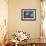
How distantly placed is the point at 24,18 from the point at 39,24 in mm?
493

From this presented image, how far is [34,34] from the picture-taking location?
4344 mm

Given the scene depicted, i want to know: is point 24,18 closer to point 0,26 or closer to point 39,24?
point 39,24

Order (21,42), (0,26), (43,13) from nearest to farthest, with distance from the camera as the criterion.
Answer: (21,42), (0,26), (43,13)

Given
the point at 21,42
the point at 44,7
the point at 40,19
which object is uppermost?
the point at 44,7

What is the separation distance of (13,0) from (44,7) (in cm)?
98

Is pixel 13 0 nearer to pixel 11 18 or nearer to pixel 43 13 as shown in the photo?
pixel 11 18

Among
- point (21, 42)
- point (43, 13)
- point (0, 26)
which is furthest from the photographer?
point (43, 13)

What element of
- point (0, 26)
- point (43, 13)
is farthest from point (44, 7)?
point (0, 26)

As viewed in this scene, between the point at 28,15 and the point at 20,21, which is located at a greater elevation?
the point at 28,15

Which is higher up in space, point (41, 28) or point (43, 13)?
point (43, 13)

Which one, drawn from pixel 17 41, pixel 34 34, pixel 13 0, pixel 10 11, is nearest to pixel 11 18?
pixel 10 11

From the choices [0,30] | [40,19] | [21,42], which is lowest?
[21,42]

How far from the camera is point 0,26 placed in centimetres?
353

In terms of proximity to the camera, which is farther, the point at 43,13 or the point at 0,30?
the point at 43,13
